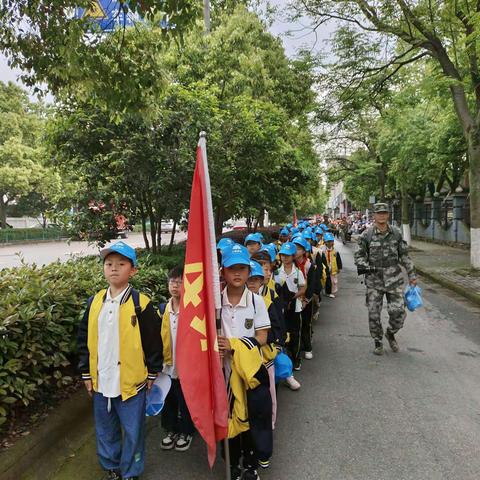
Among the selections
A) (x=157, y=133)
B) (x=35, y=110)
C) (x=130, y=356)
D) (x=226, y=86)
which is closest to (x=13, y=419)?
(x=130, y=356)

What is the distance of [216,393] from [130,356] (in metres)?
0.57

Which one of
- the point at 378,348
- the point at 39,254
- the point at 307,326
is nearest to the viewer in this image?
the point at 307,326

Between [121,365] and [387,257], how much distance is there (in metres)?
3.95

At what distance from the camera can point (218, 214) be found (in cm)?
1413

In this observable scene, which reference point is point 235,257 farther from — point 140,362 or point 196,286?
point 140,362

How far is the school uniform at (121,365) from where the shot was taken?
280cm

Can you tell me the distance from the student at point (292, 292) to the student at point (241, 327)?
193 cm

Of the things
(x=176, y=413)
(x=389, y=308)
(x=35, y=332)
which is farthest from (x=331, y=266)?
(x=35, y=332)

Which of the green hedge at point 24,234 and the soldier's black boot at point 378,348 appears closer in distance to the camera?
the soldier's black boot at point 378,348

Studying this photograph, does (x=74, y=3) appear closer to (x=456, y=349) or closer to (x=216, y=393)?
(x=216, y=393)

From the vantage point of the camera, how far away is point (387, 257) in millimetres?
5738

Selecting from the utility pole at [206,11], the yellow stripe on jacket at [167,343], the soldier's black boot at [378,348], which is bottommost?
the soldier's black boot at [378,348]

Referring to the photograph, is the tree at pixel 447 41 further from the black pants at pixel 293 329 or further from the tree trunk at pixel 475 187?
the black pants at pixel 293 329

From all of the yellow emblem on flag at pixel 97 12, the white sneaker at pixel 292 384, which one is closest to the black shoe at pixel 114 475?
the white sneaker at pixel 292 384
